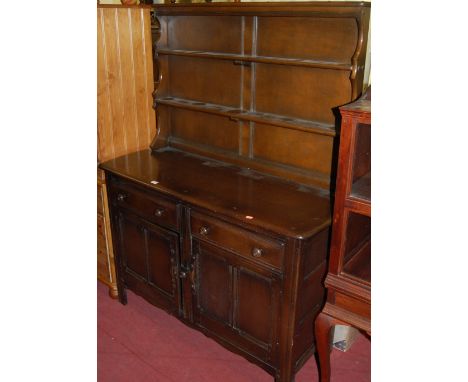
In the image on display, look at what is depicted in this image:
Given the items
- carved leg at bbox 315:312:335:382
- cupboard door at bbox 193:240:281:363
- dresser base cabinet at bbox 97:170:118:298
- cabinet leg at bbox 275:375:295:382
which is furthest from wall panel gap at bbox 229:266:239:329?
dresser base cabinet at bbox 97:170:118:298

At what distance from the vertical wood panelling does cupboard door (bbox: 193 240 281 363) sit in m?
0.84

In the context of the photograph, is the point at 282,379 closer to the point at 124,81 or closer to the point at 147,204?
the point at 147,204

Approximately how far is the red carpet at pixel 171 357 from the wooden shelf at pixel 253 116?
1.20 metres

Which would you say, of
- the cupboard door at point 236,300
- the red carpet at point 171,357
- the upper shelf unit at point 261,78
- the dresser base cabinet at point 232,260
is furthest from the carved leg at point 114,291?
the upper shelf unit at point 261,78

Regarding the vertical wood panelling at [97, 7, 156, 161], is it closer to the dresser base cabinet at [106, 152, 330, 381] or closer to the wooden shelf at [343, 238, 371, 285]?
the dresser base cabinet at [106, 152, 330, 381]

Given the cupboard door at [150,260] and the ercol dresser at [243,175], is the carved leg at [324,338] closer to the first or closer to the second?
the ercol dresser at [243,175]

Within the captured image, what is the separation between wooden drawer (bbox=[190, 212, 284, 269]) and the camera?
1769mm

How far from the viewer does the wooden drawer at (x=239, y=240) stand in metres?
1.77

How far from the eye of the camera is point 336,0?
1.80 metres

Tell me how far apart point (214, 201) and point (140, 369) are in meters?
0.98
